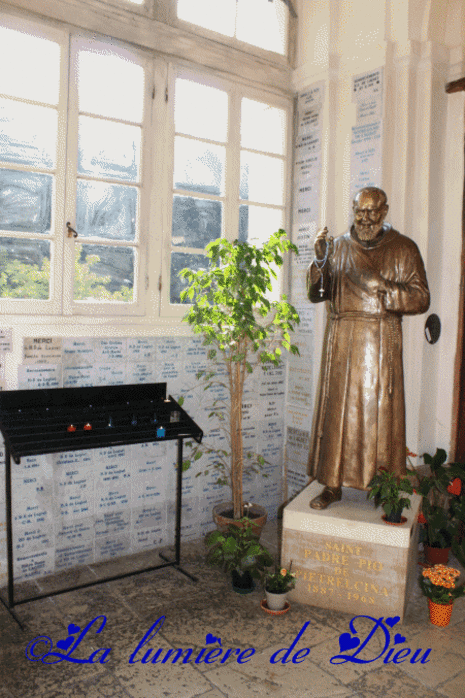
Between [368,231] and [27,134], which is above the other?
[27,134]

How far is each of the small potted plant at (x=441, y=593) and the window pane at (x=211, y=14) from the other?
359 cm

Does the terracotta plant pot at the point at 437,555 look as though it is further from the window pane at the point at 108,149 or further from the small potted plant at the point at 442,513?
the window pane at the point at 108,149

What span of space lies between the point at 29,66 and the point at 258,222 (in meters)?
1.80

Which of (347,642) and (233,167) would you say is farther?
(233,167)

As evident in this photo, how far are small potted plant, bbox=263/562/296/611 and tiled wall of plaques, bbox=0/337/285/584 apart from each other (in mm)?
1018

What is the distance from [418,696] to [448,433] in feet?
5.81

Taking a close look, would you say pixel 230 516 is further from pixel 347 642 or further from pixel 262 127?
pixel 262 127

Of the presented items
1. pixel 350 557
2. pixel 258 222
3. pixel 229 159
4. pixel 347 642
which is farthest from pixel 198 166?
pixel 347 642

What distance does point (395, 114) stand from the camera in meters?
3.75

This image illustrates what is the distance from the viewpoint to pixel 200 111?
153 inches

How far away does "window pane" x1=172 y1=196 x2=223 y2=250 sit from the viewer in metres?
3.85

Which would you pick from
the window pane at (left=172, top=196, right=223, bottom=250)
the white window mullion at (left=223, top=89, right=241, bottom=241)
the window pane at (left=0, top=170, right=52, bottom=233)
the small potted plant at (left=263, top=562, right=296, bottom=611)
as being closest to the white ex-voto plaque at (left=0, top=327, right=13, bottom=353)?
the window pane at (left=0, top=170, right=52, bottom=233)

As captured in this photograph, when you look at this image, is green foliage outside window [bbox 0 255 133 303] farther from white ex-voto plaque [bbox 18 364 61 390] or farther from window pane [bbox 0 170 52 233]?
white ex-voto plaque [bbox 18 364 61 390]

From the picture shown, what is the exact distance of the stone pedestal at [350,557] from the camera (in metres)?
2.93
